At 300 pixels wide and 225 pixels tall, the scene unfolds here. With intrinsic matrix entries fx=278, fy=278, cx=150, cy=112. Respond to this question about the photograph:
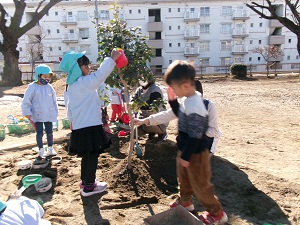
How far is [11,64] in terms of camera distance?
1844 centimetres

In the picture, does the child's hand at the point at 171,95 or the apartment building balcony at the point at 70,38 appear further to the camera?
the apartment building balcony at the point at 70,38

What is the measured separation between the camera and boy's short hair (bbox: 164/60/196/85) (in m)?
2.12

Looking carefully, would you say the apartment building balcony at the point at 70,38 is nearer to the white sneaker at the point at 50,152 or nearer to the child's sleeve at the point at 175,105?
the white sneaker at the point at 50,152

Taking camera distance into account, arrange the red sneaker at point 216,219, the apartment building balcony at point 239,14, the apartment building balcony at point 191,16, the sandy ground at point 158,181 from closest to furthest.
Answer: the red sneaker at point 216,219, the sandy ground at point 158,181, the apartment building balcony at point 191,16, the apartment building balcony at point 239,14

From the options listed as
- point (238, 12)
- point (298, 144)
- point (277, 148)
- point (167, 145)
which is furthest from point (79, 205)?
point (238, 12)

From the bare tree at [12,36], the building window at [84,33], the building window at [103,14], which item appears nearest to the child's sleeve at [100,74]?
the bare tree at [12,36]

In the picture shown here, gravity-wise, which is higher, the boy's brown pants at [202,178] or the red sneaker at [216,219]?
the boy's brown pants at [202,178]

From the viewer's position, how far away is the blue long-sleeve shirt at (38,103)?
3.98 metres

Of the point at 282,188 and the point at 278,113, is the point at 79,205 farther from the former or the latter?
the point at 278,113

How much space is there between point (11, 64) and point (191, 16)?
24.1 metres

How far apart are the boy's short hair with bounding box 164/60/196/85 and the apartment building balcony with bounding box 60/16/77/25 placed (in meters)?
35.8

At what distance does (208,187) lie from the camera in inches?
92.9

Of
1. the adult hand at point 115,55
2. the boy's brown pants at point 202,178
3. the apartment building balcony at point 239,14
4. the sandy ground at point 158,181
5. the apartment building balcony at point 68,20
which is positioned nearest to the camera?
the boy's brown pants at point 202,178

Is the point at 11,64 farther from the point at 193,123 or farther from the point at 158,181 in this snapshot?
the point at 193,123
